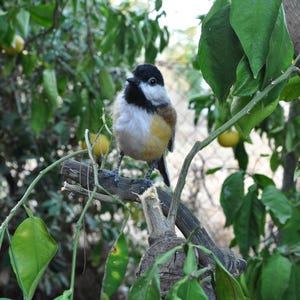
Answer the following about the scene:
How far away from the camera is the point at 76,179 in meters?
1.02

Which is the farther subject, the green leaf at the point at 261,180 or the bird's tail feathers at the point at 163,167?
the bird's tail feathers at the point at 163,167

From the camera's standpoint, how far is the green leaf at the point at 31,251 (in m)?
0.59

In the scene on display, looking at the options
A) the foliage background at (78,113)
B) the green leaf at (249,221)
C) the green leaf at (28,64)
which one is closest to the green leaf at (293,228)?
the foliage background at (78,113)

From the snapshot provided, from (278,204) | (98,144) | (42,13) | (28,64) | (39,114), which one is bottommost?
(278,204)

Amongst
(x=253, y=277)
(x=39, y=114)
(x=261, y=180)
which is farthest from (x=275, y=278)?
(x=39, y=114)

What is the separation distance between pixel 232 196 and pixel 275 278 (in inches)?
26.2

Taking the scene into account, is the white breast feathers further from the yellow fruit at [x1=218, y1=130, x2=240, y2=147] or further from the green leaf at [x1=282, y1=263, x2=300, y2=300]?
the green leaf at [x1=282, y1=263, x2=300, y2=300]

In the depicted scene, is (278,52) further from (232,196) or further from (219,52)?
(232,196)

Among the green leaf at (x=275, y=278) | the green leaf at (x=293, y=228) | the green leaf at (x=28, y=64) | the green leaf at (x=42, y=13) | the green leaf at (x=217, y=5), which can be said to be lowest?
the green leaf at (x=275, y=278)

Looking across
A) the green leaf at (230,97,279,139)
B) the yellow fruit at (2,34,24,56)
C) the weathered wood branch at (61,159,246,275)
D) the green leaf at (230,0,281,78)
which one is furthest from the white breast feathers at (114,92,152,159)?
the green leaf at (230,0,281,78)

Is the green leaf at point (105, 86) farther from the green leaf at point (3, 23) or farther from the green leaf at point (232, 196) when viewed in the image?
the green leaf at point (232, 196)

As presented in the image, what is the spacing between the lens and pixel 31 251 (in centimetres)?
60

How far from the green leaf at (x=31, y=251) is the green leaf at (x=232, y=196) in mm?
895

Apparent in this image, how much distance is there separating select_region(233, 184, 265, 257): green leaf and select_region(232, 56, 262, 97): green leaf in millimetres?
892
